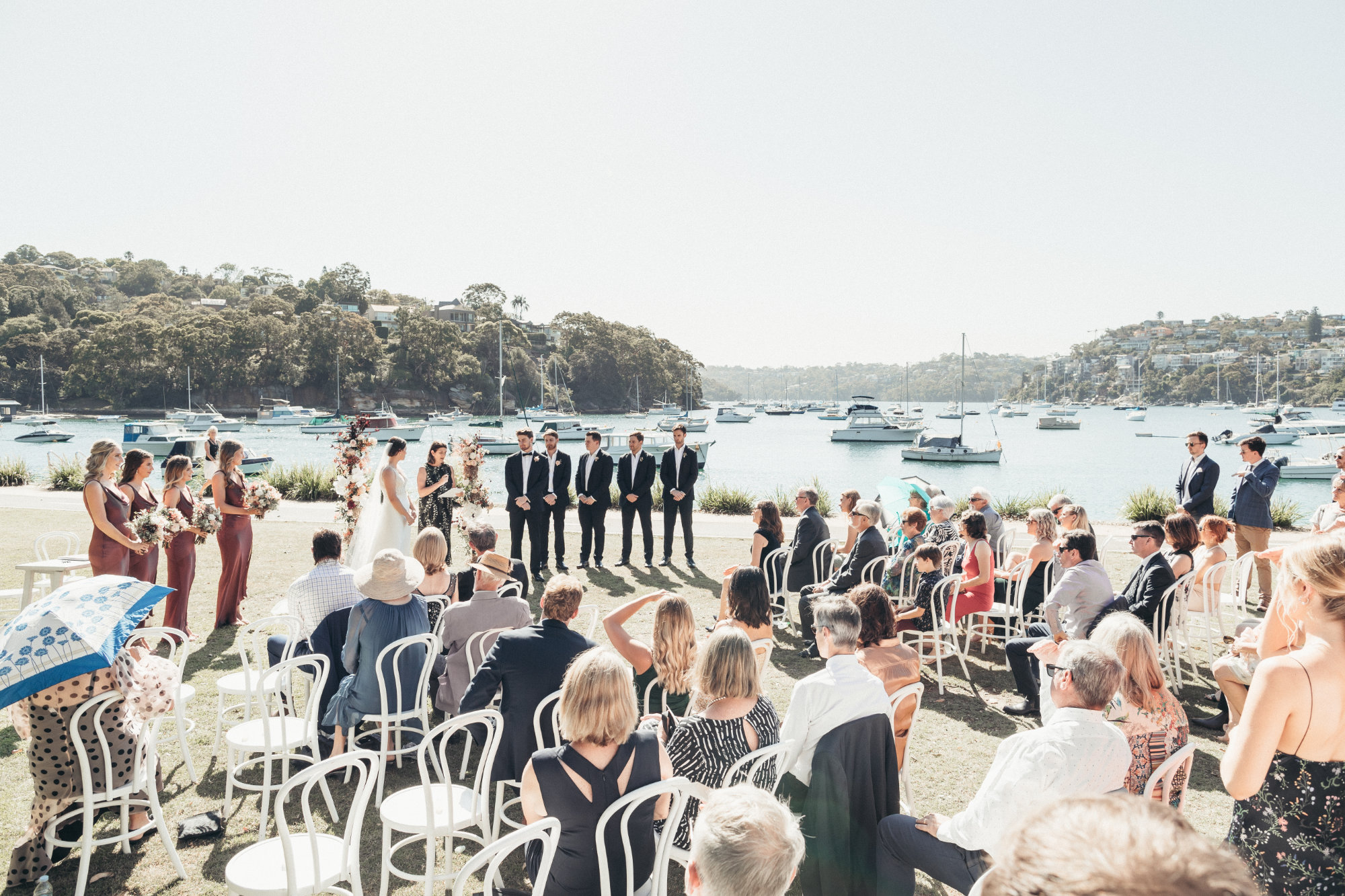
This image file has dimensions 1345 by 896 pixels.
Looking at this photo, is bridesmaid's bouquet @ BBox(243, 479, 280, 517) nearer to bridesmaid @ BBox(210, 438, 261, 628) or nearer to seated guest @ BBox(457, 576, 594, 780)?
bridesmaid @ BBox(210, 438, 261, 628)

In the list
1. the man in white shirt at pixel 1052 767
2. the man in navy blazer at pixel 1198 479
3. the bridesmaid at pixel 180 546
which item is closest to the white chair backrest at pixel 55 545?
the bridesmaid at pixel 180 546

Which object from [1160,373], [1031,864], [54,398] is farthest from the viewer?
[1160,373]

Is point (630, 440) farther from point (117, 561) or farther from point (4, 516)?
point (4, 516)

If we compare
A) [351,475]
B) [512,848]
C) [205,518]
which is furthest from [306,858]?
[351,475]

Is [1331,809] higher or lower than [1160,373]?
lower

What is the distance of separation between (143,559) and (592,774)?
20.7 feet

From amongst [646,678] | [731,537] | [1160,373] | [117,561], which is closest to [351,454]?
[117,561]

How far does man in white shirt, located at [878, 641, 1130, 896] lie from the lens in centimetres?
248

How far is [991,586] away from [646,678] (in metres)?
3.75

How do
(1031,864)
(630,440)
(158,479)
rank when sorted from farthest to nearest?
1. (158,479)
2. (630,440)
3. (1031,864)

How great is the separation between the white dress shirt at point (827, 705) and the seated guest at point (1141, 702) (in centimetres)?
74

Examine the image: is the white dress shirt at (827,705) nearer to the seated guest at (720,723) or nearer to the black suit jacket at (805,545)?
the seated guest at (720,723)

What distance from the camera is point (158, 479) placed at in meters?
35.1

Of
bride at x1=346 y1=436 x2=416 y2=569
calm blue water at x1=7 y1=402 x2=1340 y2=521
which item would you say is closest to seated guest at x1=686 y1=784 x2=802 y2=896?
bride at x1=346 y1=436 x2=416 y2=569
